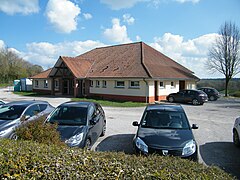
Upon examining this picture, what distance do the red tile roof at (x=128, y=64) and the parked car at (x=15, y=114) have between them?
47.5ft

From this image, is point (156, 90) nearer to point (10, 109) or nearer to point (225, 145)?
point (225, 145)

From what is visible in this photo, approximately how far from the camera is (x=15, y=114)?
8125mm

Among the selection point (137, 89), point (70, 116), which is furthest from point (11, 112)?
point (137, 89)

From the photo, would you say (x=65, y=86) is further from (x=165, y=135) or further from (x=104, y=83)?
(x=165, y=135)

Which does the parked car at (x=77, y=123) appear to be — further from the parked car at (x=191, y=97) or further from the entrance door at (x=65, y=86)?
the entrance door at (x=65, y=86)

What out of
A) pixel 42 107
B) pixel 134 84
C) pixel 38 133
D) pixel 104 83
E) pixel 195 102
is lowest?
pixel 195 102

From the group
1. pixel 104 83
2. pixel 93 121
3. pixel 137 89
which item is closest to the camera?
pixel 93 121

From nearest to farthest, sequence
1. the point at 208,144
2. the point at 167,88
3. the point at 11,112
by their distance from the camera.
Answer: the point at 208,144
the point at 11,112
the point at 167,88

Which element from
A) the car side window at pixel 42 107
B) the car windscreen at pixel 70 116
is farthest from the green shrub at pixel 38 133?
the car side window at pixel 42 107

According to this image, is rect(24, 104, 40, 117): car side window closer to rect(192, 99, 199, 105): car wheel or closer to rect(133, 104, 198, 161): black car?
rect(133, 104, 198, 161): black car

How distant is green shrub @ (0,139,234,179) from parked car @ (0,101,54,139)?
4.00m

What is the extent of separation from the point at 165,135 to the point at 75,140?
260cm

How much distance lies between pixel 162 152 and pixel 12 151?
11.3ft

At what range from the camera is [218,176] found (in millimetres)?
2711
